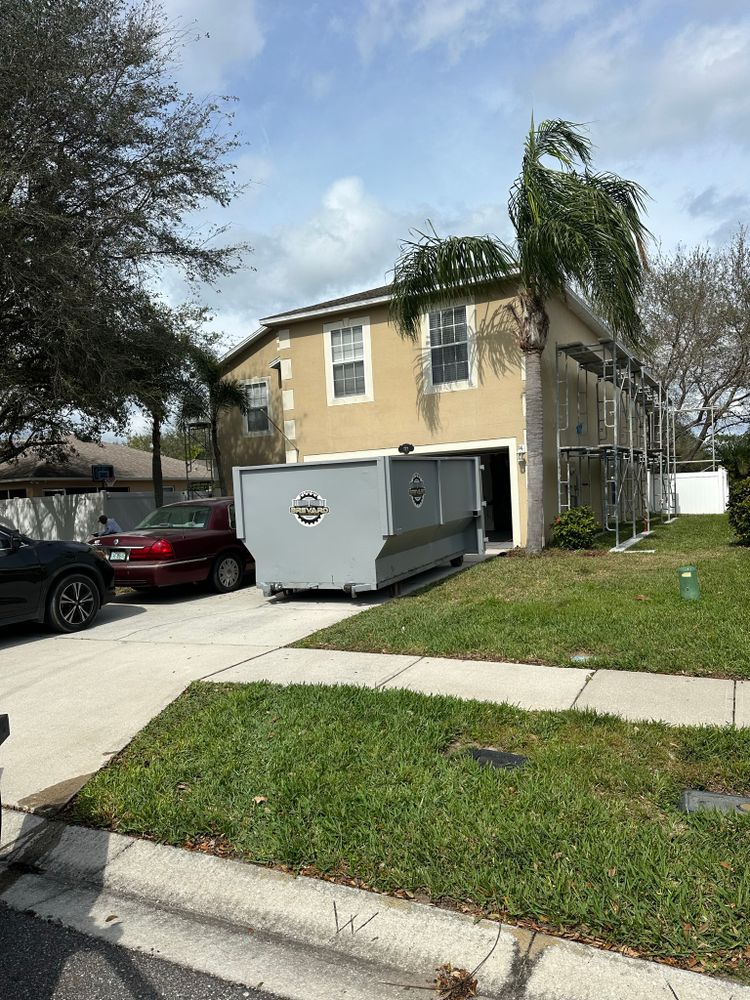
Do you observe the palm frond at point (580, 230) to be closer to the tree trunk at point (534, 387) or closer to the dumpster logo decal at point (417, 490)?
the tree trunk at point (534, 387)

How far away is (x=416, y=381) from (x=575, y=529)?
453 centimetres

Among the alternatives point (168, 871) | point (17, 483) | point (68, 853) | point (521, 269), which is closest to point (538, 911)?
point (168, 871)

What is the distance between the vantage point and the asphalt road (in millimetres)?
2682

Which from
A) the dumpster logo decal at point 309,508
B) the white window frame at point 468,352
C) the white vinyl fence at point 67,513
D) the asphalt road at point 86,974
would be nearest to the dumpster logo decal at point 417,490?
the dumpster logo decal at point 309,508

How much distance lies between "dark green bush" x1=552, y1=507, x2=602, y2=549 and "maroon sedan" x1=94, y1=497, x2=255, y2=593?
5.78 meters

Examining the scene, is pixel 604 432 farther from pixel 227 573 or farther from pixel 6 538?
pixel 6 538

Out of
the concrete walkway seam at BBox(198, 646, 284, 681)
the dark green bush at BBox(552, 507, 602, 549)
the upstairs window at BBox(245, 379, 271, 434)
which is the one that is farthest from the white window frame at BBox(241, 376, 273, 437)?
the concrete walkway seam at BBox(198, 646, 284, 681)

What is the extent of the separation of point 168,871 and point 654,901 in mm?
2179

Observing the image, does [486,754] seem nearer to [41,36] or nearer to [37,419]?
[41,36]

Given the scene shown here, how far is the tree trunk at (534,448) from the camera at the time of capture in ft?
41.8

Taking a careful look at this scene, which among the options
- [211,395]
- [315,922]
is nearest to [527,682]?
[315,922]

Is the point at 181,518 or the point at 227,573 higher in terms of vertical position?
the point at 181,518

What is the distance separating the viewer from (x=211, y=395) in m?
19.0

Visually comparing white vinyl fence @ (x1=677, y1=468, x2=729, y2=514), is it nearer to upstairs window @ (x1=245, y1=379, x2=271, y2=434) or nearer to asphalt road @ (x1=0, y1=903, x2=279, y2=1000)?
upstairs window @ (x1=245, y1=379, x2=271, y2=434)
